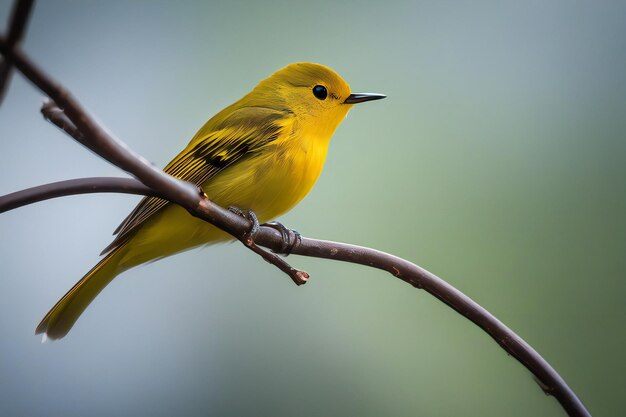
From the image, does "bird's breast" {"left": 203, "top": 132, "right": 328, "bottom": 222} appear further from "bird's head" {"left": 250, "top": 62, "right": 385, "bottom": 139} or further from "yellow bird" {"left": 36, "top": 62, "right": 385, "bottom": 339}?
"bird's head" {"left": 250, "top": 62, "right": 385, "bottom": 139}

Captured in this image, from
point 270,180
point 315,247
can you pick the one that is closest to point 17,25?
point 315,247

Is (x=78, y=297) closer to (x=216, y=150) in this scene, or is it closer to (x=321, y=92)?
(x=216, y=150)

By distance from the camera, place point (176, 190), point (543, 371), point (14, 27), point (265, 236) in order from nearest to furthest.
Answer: point (14, 27) < point (176, 190) < point (543, 371) < point (265, 236)

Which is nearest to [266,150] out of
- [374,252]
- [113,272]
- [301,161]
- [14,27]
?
[301,161]

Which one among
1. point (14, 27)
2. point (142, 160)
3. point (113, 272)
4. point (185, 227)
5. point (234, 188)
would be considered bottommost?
point (113, 272)

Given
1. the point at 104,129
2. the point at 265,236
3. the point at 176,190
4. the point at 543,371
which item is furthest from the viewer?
the point at 265,236

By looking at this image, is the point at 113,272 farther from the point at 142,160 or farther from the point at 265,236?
the point at 142,160

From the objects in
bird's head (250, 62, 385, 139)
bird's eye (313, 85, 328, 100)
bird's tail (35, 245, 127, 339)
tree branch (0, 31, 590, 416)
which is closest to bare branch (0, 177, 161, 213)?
tree branch (0, 31, 590, 416)
